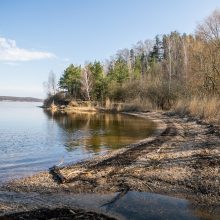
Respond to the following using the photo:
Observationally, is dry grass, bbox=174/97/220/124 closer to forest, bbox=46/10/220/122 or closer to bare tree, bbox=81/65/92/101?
forest, bbox=46/10/220/122

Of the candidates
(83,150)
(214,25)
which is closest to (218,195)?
(83,150)

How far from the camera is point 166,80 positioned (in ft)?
191

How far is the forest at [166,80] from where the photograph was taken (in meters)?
37.5

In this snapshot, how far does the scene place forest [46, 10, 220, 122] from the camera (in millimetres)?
37500

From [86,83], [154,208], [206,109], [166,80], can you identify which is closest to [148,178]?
[154,208]

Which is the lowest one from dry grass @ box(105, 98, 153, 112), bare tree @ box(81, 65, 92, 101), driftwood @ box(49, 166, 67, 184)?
driftwood @ box(49, 166, 67, 184)

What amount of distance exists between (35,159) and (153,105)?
42.7m

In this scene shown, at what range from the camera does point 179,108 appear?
4394 cm

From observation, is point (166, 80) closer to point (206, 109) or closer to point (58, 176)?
point (206, 109)

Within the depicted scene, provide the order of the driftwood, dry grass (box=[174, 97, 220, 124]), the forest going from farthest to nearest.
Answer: the forest → dry grass (box=[174, 97, 220, 124]) → the driftwood

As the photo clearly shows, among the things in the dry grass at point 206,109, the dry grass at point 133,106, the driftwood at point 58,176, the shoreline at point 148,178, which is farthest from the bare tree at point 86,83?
the driftwood at point 58,176

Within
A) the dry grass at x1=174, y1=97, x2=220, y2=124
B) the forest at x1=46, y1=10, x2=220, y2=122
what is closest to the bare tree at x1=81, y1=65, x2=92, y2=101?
the forest at x1=46, y1=10, x2=220, y2=122

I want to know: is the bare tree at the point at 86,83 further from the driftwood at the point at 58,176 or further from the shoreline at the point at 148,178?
the driftwood at the point at 58,176

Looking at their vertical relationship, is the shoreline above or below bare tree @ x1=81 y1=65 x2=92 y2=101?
below
